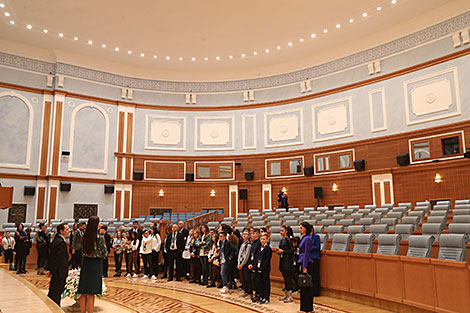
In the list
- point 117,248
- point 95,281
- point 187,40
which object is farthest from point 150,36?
point 95,281

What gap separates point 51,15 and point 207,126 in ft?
27.7

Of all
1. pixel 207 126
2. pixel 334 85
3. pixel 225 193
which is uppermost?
pixel 334 85

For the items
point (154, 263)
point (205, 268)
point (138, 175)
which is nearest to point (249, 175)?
point (138, 175)

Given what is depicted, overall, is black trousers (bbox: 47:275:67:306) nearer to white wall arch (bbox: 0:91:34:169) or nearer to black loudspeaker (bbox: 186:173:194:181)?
white wall arch (bbox: 0:91:34:169)

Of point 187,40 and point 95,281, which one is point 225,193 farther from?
point 95,281

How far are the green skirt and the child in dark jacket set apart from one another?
2881 mm

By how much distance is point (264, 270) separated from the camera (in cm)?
677

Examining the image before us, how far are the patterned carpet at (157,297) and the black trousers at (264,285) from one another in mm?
269

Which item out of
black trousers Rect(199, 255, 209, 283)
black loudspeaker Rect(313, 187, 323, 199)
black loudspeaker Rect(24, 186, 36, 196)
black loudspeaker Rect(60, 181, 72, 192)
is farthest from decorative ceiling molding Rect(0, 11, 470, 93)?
black trousers Rect(199, 255, 209, 283)

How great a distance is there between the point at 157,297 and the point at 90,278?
2.42m

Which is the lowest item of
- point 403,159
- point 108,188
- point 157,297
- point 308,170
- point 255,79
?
point 157,297

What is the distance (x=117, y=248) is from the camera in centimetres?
1012

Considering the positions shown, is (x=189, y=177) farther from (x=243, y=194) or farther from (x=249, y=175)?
(x=249, y=175)

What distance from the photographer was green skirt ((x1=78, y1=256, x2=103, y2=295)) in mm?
4875
